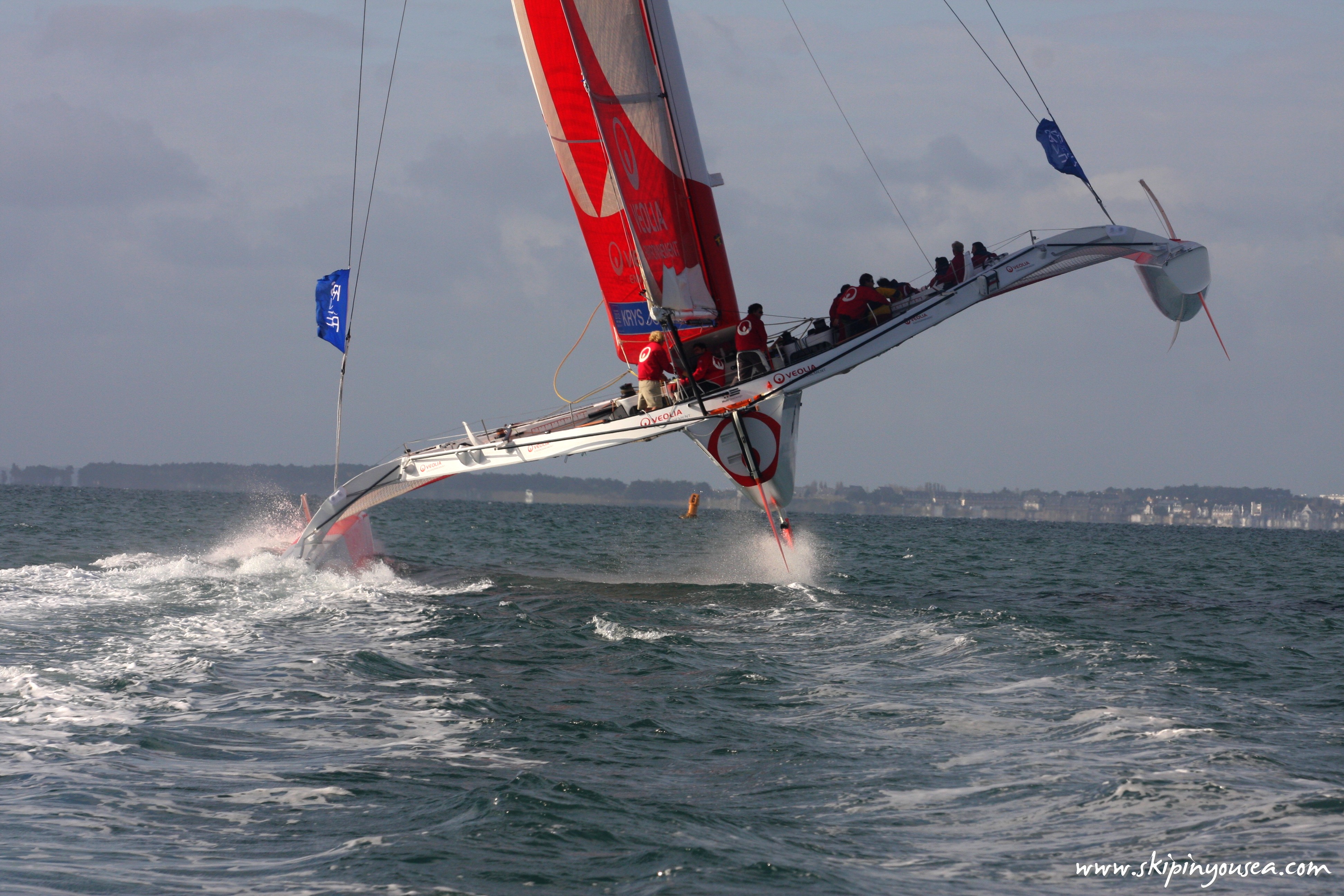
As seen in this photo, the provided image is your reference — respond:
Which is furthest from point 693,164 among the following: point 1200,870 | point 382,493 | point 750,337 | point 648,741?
point 1200,870

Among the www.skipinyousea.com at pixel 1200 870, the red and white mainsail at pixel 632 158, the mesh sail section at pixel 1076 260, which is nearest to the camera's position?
the www.skipinyousea.com at pixel 1200 870

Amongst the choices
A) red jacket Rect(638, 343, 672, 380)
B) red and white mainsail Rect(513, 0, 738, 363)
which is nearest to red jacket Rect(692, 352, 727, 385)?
red and white mainsail Rect(513, 0, 738, 363)

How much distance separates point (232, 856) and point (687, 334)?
11110 millimetres

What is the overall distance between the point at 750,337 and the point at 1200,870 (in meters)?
9.47

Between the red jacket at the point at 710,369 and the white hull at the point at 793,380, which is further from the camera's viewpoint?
the red jacket at the point at 710,369

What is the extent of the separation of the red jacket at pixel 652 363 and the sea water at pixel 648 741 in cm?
281

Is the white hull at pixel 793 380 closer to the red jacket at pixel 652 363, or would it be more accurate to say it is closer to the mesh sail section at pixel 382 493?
the red jacket at pixel 652 363

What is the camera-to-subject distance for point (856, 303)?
13359 millimetres

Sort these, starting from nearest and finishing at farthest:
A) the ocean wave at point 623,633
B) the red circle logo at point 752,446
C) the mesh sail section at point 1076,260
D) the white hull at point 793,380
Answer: the ocean wave at point 623,633, the white hull at point 793,380, the mesh sail section at point 1076,260, the red circle logo at point 752,446

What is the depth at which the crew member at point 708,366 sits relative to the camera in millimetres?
14328

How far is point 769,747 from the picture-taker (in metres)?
6.33

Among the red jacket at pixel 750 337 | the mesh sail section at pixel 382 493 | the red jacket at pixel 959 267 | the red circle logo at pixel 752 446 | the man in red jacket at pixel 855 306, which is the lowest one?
the mesh sail section at pixel 382 493

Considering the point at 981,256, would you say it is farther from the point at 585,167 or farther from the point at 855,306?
the point at 585,167

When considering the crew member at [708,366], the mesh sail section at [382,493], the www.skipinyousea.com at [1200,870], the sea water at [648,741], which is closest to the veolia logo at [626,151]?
the crew member at [708,366]
